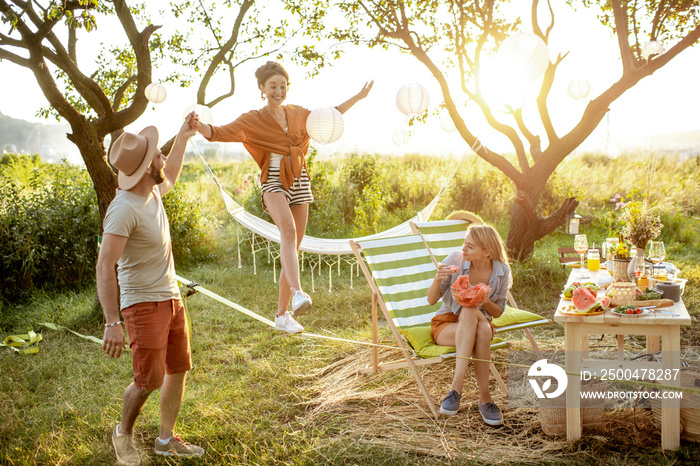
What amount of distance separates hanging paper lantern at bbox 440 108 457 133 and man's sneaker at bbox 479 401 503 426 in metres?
3.04

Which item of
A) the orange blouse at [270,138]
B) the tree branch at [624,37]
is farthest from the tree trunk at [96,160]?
the tree branch at [624,37]

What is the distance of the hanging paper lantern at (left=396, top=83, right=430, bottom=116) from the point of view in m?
3.56

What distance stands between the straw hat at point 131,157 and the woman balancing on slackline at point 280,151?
73cm

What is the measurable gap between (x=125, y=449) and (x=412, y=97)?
8.36ft

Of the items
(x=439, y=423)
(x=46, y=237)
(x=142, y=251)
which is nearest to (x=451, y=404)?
(x=439, y=423)

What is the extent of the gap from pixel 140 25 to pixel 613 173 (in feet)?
29.7

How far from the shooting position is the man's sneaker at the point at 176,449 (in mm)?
2396

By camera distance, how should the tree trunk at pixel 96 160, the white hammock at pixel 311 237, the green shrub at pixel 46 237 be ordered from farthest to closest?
the green shrub at pixel 46 237, the white hammock at pixel 311 237, the tree trunk at pixel 96 160

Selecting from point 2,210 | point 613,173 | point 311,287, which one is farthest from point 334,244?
point 613,173

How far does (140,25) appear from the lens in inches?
199

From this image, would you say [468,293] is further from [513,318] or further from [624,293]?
[624,293]

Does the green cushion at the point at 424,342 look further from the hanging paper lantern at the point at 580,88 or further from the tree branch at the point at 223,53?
the tree branch at the point at 223,53

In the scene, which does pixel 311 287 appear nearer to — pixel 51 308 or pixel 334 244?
pixel 334 244

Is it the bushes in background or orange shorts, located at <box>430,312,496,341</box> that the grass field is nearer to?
orange shorts, located at <box>430,312,496,341</box>
